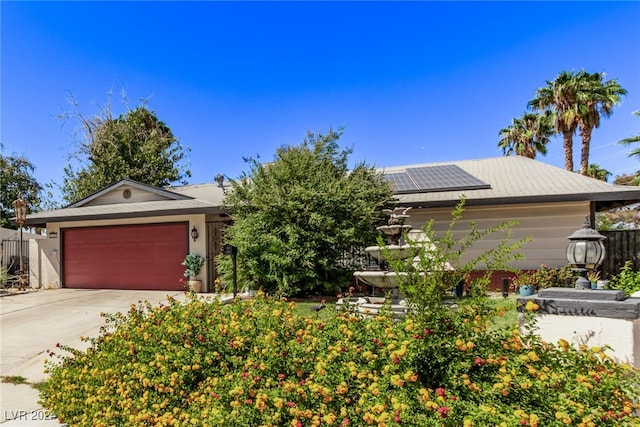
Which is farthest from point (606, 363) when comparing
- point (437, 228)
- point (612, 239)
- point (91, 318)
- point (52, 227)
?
point (52, 227)

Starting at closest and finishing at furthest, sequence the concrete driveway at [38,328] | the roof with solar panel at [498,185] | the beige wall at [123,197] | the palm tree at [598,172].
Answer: the concrete driveway at [38,328]
the roof with solar panel at [498,185]
the beige wall at [123,197]
the palm tree at [598,172]

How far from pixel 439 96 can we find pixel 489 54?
10.4 ft

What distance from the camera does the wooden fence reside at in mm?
10219

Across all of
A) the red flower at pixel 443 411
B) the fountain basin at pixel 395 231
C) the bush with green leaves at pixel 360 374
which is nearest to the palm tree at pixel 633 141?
the fountain basin at pixel 395 231

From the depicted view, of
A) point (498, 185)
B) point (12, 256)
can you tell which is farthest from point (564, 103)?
point (12, 256)

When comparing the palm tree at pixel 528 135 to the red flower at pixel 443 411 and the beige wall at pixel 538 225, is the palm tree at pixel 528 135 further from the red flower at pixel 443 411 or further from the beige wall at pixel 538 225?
the red flower at pixel 443 411

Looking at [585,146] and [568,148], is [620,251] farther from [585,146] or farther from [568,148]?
[568,148]

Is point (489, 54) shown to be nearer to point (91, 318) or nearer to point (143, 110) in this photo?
point (91, 318)

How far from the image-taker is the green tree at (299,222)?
8961 mm

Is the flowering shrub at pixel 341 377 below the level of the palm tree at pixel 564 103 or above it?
below

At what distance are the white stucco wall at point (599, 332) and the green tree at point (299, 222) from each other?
5851 mm

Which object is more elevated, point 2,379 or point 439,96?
point 439,96

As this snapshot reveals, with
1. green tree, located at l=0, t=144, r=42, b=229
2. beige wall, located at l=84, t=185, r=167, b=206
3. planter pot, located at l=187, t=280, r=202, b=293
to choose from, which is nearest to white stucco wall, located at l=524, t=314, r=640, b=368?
planter pot, located at l=187, t=280, r=202, b=293

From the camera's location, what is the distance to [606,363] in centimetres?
234
